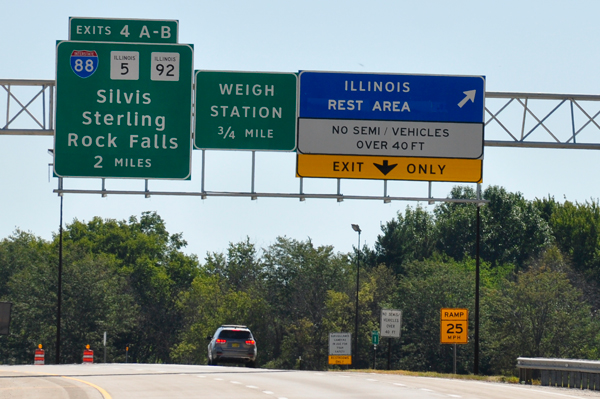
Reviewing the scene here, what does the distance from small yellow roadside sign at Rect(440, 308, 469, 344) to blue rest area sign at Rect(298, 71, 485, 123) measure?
41.6 ft

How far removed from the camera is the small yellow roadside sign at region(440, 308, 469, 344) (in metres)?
35.2

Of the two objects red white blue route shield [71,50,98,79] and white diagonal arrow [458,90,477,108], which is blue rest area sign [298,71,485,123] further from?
red white blue route shield [71,50,98,79]

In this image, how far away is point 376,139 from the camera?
23.6 m

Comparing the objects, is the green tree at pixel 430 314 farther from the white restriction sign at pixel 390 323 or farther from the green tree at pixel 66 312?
the white restriction sign at pixel 390 323

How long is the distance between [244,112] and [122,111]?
9.60ft

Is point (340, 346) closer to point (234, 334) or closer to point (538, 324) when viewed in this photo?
point (234, 334)

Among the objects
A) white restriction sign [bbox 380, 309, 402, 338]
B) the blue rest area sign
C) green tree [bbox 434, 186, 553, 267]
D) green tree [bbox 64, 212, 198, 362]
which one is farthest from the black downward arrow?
green tree [bbox 64, 212, 198, 362]

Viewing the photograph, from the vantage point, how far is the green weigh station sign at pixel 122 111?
76.5 feet

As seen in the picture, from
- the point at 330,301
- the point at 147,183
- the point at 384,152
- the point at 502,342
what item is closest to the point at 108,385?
the point at 147,183

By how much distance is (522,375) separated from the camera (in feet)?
89.5

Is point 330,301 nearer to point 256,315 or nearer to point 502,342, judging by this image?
point 256,315

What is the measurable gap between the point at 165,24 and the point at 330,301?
204 ft

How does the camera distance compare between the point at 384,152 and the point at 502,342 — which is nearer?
the point at 384,152

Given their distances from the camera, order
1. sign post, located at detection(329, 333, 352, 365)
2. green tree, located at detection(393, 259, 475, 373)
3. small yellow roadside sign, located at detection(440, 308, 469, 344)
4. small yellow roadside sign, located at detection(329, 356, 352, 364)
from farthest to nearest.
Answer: green tree, located at detection(393, 259, 475, 373) → sign post, located at detection(329, 333, 352, 365) → small yellow roadside sign, located at detection(329, 356, 352, 364) → small yellow roadside sign, located at detection(440, 308, 469, 344)
